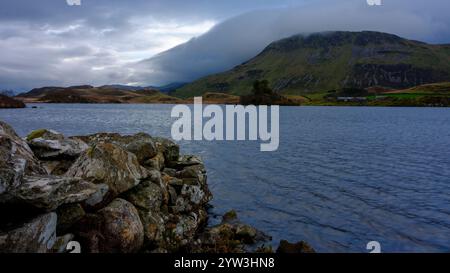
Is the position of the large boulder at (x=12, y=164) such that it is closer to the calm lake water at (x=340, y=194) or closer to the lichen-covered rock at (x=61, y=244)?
the lichen-covered rock at (x=61, y=244)

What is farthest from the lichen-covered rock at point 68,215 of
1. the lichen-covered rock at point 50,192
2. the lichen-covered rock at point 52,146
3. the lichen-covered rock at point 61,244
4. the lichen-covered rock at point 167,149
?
the lichen-covered rock at point 167,149

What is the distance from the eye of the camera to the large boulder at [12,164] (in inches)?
440

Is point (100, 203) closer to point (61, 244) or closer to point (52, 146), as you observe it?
point (61, 244)

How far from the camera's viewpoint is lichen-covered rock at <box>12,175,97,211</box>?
11883 millimetres

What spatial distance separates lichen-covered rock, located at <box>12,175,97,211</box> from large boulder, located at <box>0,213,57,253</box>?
48cm

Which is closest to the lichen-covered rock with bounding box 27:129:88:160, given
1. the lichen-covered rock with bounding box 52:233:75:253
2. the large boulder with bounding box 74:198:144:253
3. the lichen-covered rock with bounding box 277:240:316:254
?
the large boulder with bounding box 74:198:144:253

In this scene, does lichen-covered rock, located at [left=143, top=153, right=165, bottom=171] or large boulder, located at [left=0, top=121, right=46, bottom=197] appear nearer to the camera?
large boulder, located at [left=0, top=121, right=46, bottom=197]

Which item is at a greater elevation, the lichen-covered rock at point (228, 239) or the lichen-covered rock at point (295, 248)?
the lichen-covered rock at point (295, 248)

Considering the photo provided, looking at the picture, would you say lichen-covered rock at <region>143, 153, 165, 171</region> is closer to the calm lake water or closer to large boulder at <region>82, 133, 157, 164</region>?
large boulder at <region>82, 133, 157, 164</region>

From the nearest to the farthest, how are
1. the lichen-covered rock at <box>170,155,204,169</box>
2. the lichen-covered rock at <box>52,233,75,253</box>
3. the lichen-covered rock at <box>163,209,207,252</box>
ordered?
the lichen-covered rock at <box>52,233,75,253</box>
the lichen-covered rock at <box>163,209,207,252</box>
the lichen-covered rock at <box>170,155,204,169</box>

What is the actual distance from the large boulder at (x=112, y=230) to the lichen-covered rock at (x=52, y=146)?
14.8 feet

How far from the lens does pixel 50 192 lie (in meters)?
12.4
